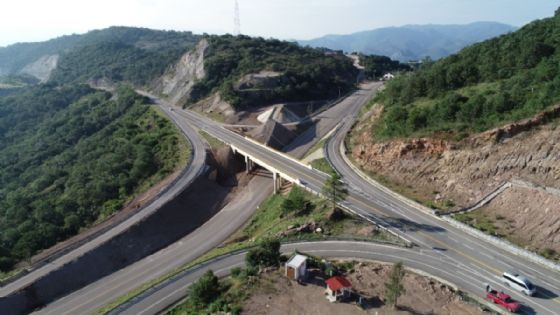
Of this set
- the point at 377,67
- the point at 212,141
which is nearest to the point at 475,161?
the point at 212,141

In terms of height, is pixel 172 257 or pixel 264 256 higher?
pixel 264 256

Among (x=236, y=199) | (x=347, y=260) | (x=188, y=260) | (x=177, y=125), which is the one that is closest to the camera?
(x=347, y=260)

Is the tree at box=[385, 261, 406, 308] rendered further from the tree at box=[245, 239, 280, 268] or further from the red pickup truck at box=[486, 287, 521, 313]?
the tree at box=[245, 239, 280, 268]

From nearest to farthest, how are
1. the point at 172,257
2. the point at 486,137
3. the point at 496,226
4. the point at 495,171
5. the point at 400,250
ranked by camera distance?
the point at 400,250
the point at 496,226
the point at 495,171
the point at 172,257
the point at 486,137

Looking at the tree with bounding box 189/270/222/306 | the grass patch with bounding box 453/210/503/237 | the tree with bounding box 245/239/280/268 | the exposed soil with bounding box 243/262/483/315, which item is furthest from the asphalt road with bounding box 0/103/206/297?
the grass patch with bounding box 453/210/503/237

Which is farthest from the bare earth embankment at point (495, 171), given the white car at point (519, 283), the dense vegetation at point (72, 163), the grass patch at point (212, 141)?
the dense vegetation at point (72, 163)

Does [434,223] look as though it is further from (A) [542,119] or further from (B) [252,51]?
(B) [252,51]

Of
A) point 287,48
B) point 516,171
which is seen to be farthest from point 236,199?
point 287,48

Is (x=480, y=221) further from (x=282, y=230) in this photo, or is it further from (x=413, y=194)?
(x=282, y=230)
